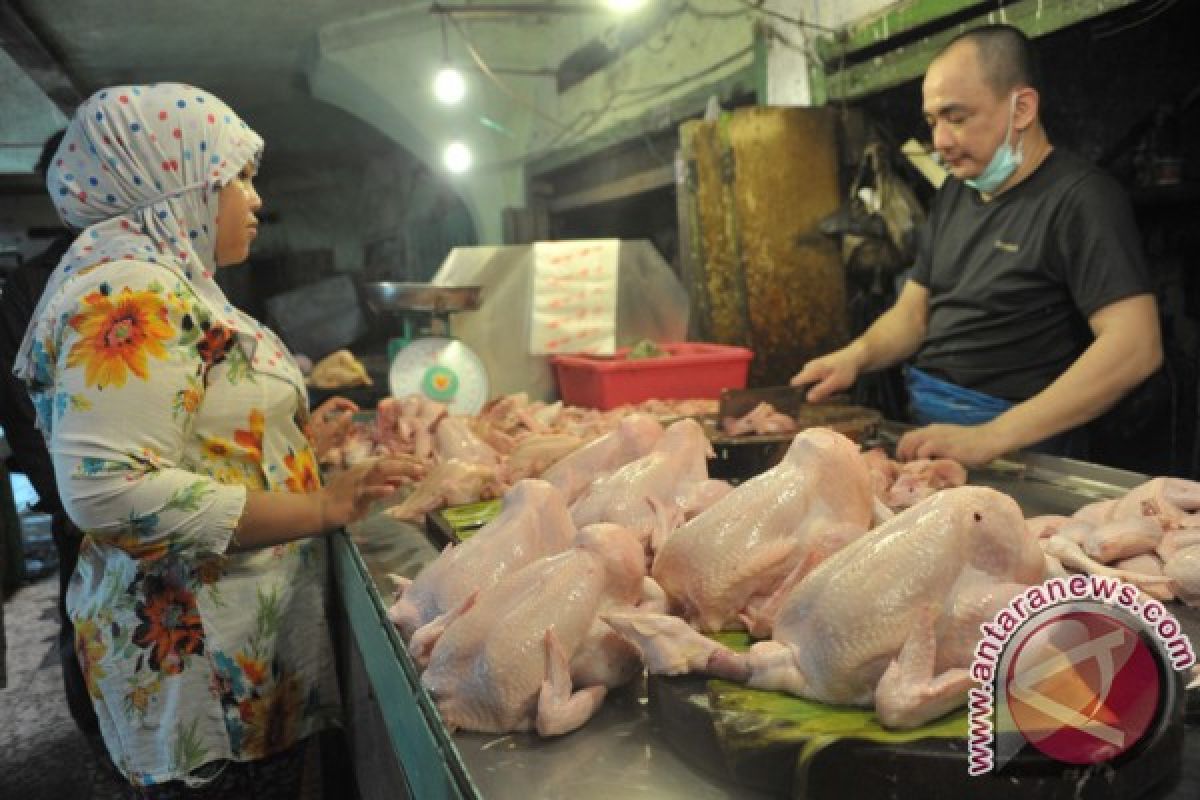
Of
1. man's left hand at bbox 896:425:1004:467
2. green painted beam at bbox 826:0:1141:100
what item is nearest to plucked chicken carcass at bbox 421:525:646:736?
man's left hand at bbox 896:425:1004:467

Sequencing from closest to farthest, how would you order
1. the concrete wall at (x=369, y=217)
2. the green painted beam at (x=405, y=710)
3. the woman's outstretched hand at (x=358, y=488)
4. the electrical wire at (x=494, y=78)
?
the green painted beam at (x=405, y=710), the woman's outstretched hand at (x=358, y=488), the electrical wire at (x=494, y=78), the concrete wall at (x=369, y=217)

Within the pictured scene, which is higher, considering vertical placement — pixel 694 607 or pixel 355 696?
pixel 694 607

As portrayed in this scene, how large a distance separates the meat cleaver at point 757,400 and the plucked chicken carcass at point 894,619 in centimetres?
185

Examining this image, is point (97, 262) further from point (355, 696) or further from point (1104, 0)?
point (1104, 0)

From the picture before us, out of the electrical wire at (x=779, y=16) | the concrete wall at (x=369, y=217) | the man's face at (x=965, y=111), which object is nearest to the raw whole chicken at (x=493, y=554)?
the man's face at (x=965, y=111)

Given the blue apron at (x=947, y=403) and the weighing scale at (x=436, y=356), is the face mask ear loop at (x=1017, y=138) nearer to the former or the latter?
the blue apron at (x=947, y=403)

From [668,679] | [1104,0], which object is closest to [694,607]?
[668,679]

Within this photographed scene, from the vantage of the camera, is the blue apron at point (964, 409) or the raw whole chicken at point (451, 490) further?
the blue apron at point (964, 409)

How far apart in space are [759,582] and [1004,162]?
2490mm

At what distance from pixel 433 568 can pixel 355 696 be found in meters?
1.66

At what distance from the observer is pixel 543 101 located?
31.4 ft

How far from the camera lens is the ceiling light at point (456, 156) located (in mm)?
9594

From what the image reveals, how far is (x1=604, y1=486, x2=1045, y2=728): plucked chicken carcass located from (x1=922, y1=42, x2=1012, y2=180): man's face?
2.32 m

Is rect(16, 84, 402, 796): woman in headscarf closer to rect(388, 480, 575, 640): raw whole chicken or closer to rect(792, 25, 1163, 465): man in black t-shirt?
rect(388, 480, 575, 640): raw whole chicken
